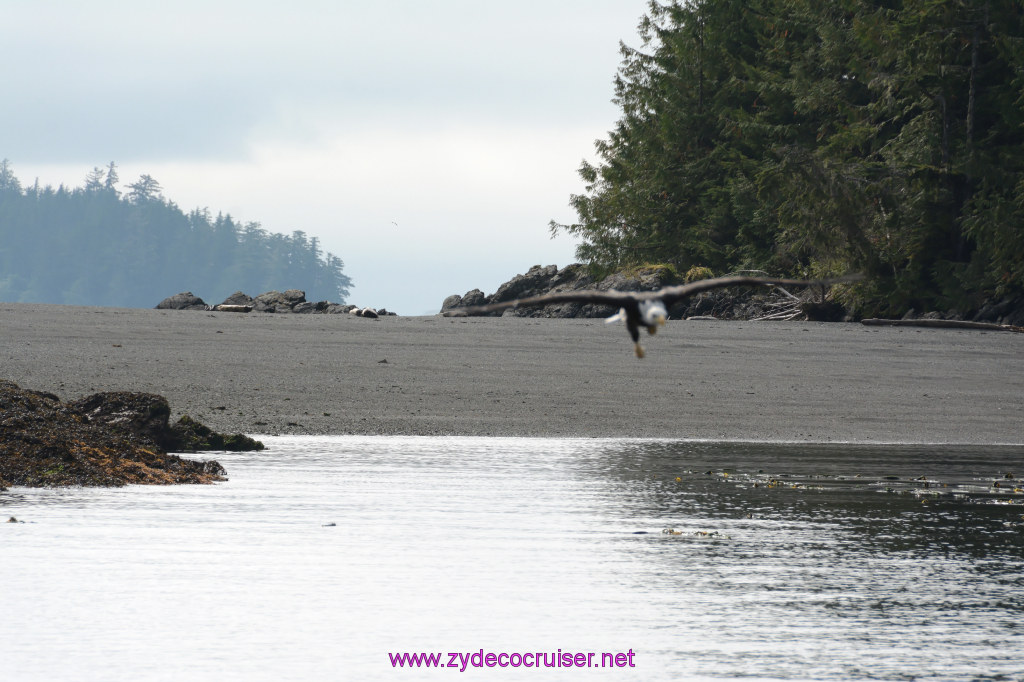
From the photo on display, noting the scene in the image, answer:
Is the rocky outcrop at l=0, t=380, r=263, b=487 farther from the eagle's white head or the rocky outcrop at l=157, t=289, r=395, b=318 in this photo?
the rocky outcrop at l=157, t=289, r=395, b=318

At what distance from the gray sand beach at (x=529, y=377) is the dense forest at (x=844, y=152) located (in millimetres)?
10270

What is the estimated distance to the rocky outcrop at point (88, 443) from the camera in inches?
536

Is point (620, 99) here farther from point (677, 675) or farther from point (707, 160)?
point (677, 675)

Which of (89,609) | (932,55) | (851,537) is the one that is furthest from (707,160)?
(89,609)

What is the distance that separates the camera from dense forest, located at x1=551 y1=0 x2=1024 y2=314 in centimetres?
4028

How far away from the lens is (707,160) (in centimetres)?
5916

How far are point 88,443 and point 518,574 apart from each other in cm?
701

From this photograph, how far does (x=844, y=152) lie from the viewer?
1850 inches

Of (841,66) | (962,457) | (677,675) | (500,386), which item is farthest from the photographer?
(841,66)

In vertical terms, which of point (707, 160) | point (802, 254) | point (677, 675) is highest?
point (707, 160)

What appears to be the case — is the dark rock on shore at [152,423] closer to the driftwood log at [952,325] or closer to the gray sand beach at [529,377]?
the gray sand beach at [529,377]

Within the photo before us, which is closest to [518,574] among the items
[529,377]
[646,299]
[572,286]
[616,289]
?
[646,299]

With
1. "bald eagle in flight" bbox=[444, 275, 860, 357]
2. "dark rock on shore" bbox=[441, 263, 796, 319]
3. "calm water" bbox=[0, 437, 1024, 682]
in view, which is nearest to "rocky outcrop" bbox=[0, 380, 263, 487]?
"calm water" bbox=[0, 437, 1024, 682]

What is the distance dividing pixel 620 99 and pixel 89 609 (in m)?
63.9
